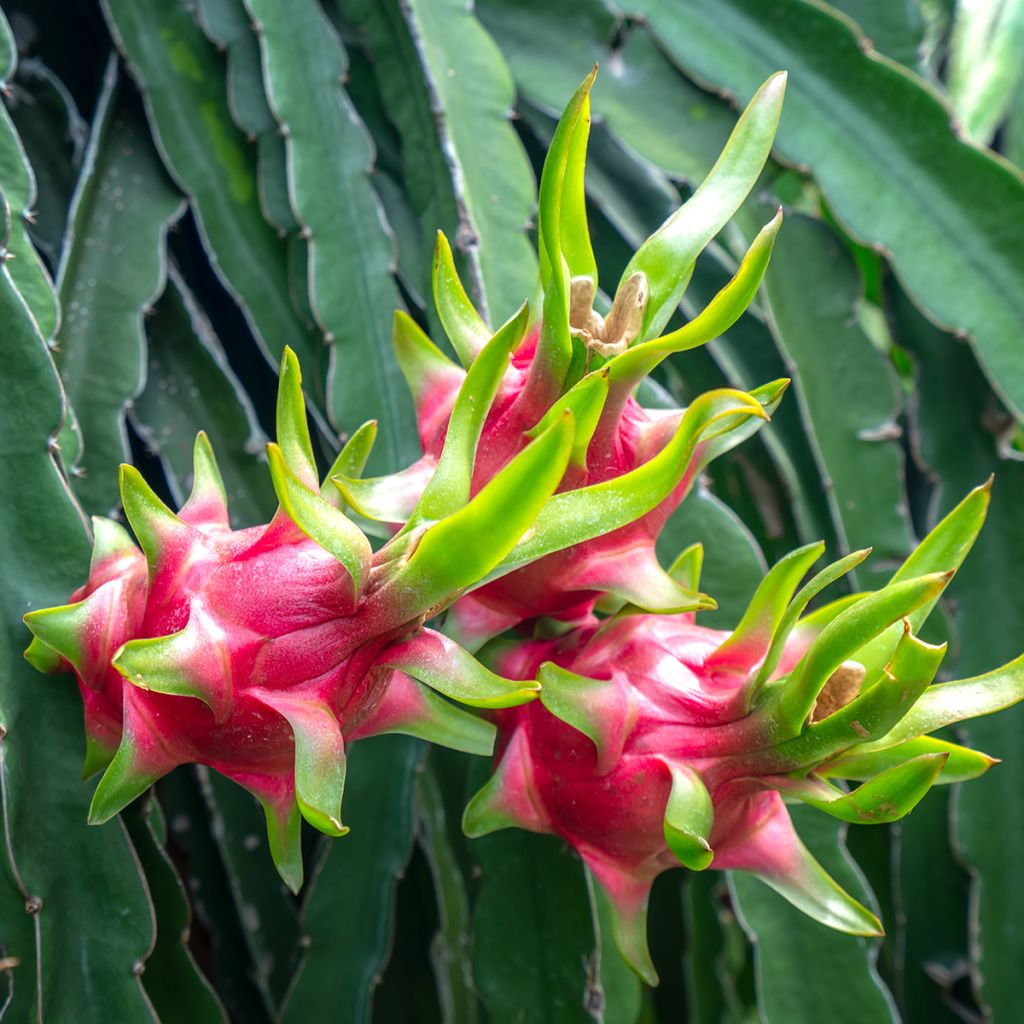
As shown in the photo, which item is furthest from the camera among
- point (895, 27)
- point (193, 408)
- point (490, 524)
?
point (895, 27)

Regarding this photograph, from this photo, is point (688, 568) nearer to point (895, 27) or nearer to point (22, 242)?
point (22, 242)

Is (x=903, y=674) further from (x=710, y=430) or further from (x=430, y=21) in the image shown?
(x=430, y=21)

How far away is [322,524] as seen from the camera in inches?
15.2

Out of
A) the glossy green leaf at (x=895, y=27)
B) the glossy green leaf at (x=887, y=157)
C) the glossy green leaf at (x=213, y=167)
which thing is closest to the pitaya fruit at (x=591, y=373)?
the glossy green leaf at (x=213, y=167)

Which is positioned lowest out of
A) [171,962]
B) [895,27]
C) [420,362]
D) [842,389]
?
[171,962]

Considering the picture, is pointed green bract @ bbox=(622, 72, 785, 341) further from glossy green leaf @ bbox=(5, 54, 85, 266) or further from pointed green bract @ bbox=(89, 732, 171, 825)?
glossy green leaf @ bbox=(5, 54, 85, 266)

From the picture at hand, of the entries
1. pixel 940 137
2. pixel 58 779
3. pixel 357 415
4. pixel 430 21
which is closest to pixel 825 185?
pixel 940 137

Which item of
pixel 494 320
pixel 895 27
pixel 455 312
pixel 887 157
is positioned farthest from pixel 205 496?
pixel 895 27

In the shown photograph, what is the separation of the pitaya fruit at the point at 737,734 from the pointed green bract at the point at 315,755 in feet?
0.33

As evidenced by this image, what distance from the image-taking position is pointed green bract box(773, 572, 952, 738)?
15.1 inches

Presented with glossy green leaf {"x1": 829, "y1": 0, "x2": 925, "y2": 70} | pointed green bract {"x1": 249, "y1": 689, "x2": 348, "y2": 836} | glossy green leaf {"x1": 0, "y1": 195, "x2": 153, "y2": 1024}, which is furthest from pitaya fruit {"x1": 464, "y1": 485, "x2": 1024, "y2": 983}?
glossy green leaf {"x1": 829, "y1": 0, "x2": 925, "y2": 70}

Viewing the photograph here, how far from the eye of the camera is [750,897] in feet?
2.37

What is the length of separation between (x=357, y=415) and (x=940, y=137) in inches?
23.4

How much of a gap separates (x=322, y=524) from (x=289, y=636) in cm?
6
